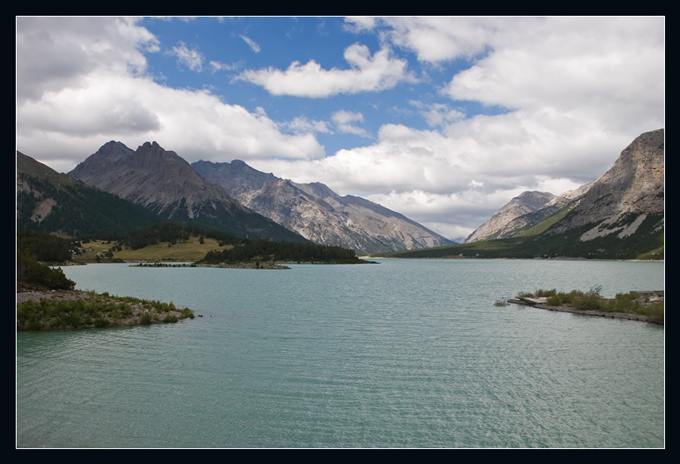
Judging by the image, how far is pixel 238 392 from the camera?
2664cm

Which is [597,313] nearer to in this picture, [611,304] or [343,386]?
[611,304]

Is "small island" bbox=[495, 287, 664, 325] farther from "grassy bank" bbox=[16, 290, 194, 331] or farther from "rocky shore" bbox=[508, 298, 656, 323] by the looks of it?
"grassy bank" bbox=[16, 290, 194, 331]

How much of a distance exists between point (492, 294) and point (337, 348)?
5575 centimetres

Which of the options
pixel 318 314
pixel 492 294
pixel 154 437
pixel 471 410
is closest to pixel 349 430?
pixel 471 410

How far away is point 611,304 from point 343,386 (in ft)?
149

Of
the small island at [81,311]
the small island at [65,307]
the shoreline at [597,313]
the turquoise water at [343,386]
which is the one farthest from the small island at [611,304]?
the small island at [65,307]

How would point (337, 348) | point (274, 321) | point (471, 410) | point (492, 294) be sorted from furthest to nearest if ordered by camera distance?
point (492, 294) < point (274, 321) < point (337, 348) < point (471, 410)

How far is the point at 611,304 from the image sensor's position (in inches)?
2298

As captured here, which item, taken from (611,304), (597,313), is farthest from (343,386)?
(611,304)

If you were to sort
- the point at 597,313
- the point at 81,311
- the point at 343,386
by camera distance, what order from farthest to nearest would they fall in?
the point at 597,313, the point at 81,311, the point at 343,386

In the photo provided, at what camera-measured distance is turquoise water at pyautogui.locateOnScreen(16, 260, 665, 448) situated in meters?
21.1

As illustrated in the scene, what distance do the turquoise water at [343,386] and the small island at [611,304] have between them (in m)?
4.41

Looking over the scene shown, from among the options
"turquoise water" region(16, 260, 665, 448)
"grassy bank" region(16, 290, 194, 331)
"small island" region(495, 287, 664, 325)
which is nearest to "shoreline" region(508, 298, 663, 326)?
"small island" region(495, 287, 664, 325)
